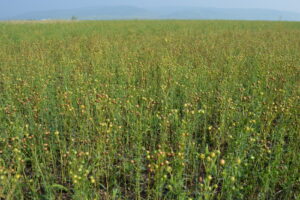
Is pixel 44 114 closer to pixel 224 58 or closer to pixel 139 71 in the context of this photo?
pixel 139 71

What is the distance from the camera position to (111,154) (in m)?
2.93

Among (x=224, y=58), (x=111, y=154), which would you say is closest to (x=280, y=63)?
(x=224, y=58)

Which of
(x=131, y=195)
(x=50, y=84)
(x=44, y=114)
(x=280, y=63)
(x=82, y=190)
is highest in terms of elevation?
(x=280, y=63)

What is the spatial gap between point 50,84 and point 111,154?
2.36 metres

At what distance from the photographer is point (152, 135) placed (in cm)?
331

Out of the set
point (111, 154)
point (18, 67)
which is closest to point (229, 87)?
point (111, 154)

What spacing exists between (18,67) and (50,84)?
220 centimetres

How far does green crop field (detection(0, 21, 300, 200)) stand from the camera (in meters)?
2.34

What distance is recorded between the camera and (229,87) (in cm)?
436

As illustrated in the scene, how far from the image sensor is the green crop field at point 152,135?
7.68 feet

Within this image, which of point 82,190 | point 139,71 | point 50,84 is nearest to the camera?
point 82,190

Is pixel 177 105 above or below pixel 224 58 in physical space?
below

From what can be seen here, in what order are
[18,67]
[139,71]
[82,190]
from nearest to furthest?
[82,190]
[139,71]
[18,67]

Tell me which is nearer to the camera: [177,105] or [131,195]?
[131,195]
